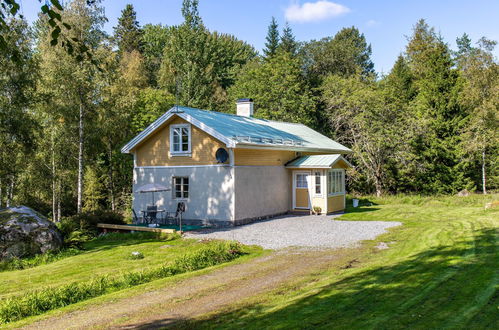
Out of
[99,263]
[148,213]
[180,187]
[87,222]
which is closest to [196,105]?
[180,187]

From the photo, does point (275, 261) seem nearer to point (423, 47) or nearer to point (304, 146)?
point (304, 146)

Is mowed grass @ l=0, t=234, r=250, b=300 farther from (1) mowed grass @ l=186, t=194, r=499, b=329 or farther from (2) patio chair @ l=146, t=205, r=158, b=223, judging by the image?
(1) mowed grass @ l=186, t=194, r=499, b=329

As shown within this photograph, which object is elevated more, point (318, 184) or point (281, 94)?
point (281, 94)

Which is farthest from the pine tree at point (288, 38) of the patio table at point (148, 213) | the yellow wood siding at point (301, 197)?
→ the patio table at point (148, 213)

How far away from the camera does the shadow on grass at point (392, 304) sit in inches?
240

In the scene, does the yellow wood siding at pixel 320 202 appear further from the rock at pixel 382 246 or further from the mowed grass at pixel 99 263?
the mowed grass at pixel 99 263

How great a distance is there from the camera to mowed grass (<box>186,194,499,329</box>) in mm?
6152

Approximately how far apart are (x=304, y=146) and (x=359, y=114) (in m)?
11.4

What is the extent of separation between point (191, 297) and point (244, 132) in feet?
43.8

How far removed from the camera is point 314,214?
71.9 feet

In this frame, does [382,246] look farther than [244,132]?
No

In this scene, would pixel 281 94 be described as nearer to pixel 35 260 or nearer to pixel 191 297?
pixel 35 260

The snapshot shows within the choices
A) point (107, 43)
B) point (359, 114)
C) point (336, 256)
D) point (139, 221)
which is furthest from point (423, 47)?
point (336, 256)

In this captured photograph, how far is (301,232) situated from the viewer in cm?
1598
